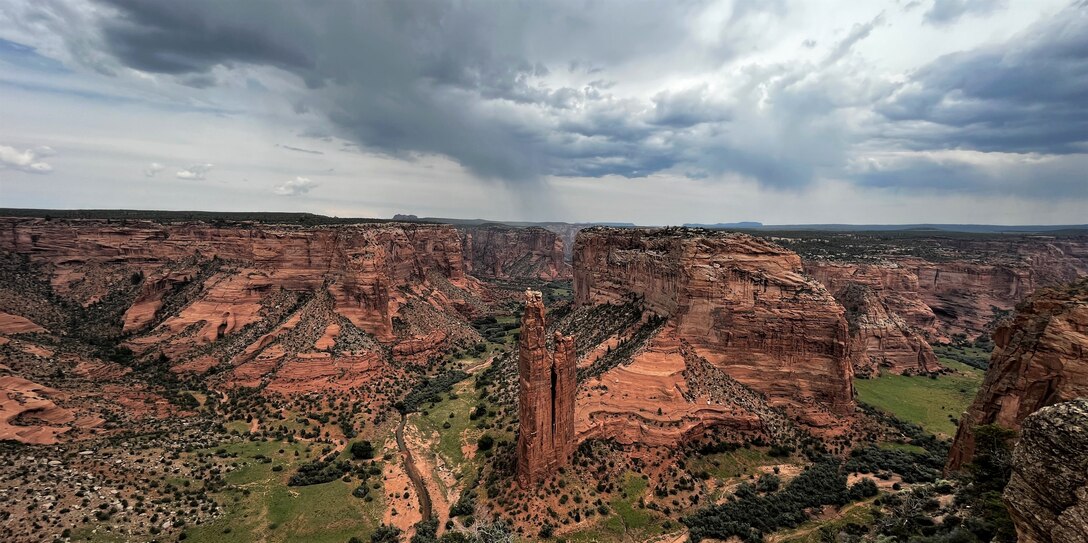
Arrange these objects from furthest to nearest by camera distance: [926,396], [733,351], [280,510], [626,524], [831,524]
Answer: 1. [926,396]
2. [733,351]
3. [280,510]
4. [626,524]
5. [831,524]

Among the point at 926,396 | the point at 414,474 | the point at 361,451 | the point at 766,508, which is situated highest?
the point at 766,508

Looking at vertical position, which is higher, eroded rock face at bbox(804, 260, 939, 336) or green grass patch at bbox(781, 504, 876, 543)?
eroded rock face at bbox(804, 260, 939, 336)

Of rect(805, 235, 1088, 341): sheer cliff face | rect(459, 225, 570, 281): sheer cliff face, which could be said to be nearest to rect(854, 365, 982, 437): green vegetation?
rect(805, 235, 1088, 341): sheer cliff face

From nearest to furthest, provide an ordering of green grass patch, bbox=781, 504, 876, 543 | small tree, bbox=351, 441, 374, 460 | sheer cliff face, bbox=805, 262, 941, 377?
1. green grass patch, bbox=781, 504, 876, 543
2. small tree, bbox=351, 441, 374, 460
3. sheer cliff face, bbox=805, 262, 941, 377

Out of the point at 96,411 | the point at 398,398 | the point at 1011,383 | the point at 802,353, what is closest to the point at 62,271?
the point at 96,411

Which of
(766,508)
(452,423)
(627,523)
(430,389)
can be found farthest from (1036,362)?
(430,389)

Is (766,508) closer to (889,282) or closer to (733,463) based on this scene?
(733,463)

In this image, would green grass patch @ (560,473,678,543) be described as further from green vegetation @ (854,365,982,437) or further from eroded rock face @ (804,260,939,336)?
eroded rock face @ (804,260,939,336)

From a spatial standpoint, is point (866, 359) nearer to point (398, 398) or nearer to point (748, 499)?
point (748, 499)
